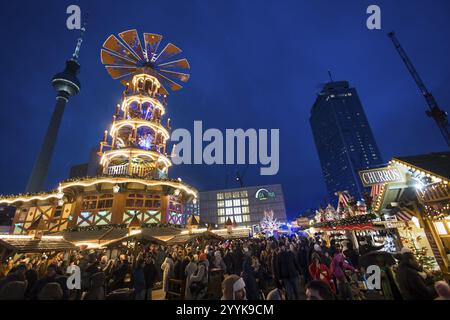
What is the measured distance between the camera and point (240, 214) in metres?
85.8

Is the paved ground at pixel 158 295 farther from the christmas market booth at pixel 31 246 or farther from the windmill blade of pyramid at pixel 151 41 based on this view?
the windmill blade of pyramid at pixel 151 41

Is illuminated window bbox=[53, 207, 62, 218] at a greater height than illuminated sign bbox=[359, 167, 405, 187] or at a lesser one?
greater

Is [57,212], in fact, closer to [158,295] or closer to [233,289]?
[158,295]

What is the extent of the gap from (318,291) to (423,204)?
10912 mm

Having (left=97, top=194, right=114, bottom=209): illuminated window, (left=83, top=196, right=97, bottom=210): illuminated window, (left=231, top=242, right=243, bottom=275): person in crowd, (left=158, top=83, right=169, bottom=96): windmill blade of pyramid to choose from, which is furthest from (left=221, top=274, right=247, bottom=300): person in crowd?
(left=158, top=83, right=169, bottom=96): windmill blade of pyramid

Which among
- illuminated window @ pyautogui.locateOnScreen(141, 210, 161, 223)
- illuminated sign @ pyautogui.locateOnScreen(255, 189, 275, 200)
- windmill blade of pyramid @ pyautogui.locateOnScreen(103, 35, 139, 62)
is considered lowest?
illuminated window @ pyautogui.locateOnScreen(141, 210, 161, 223)

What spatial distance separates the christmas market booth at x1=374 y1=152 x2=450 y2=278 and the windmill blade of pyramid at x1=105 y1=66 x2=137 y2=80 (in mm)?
36677

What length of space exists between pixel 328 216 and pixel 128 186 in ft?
85.6

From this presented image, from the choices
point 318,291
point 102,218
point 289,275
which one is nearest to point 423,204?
point 289,275

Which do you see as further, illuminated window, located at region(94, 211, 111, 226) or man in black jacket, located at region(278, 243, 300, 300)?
illuminated window, located at region(94, 211, 111, 226)

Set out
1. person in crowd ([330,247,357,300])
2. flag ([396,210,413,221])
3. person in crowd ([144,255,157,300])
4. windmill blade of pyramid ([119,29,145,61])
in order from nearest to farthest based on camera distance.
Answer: person in crowd ([330,247,357,300]) < person in crowd ([144,255,157,300]) < flag ([396,210,413,221]) < windmill blade of pyramid ([119,29,145,61])

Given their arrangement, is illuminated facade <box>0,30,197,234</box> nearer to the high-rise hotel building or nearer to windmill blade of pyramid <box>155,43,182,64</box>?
windmill blade of pyramid <box>155,43,182,64</box>

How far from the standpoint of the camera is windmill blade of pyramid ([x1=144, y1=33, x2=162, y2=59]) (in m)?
33.0

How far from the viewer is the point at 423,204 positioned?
978 cm
